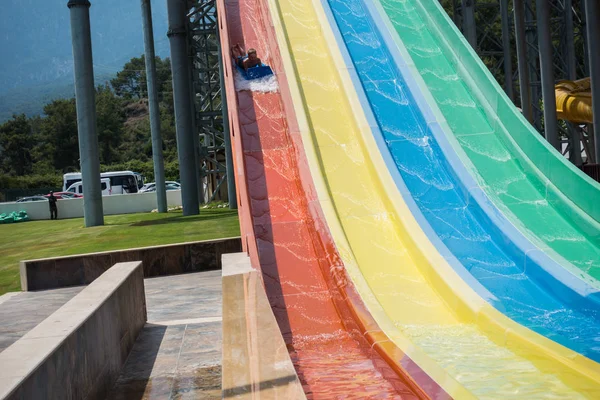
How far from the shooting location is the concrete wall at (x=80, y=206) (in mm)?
30781

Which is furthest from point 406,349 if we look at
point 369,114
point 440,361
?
point 369,114

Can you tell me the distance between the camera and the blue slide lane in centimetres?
615

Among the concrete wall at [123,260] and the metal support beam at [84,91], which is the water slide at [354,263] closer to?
the concrete wall at [123,260]

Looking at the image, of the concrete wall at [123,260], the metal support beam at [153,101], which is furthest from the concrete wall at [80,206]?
the concrete wall at [123,260]

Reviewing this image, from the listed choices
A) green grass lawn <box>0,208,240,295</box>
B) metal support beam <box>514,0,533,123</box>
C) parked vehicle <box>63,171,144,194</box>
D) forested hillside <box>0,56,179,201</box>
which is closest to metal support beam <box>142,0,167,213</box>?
green grass lawn <box>0,208,240,295</box>

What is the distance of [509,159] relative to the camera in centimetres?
875

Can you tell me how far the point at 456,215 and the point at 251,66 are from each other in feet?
13.7

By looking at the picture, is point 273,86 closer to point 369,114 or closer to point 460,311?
point 369,114

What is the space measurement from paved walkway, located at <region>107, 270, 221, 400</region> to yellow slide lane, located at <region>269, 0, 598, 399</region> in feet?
4.64

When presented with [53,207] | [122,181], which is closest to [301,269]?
[53,207]

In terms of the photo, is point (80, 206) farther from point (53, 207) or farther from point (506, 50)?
point (506, 50)

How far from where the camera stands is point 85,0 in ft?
58.3

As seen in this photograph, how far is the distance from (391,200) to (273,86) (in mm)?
3098

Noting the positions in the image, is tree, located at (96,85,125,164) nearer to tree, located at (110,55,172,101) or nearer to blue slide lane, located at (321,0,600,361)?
tree, located at (110,55,172,101)
